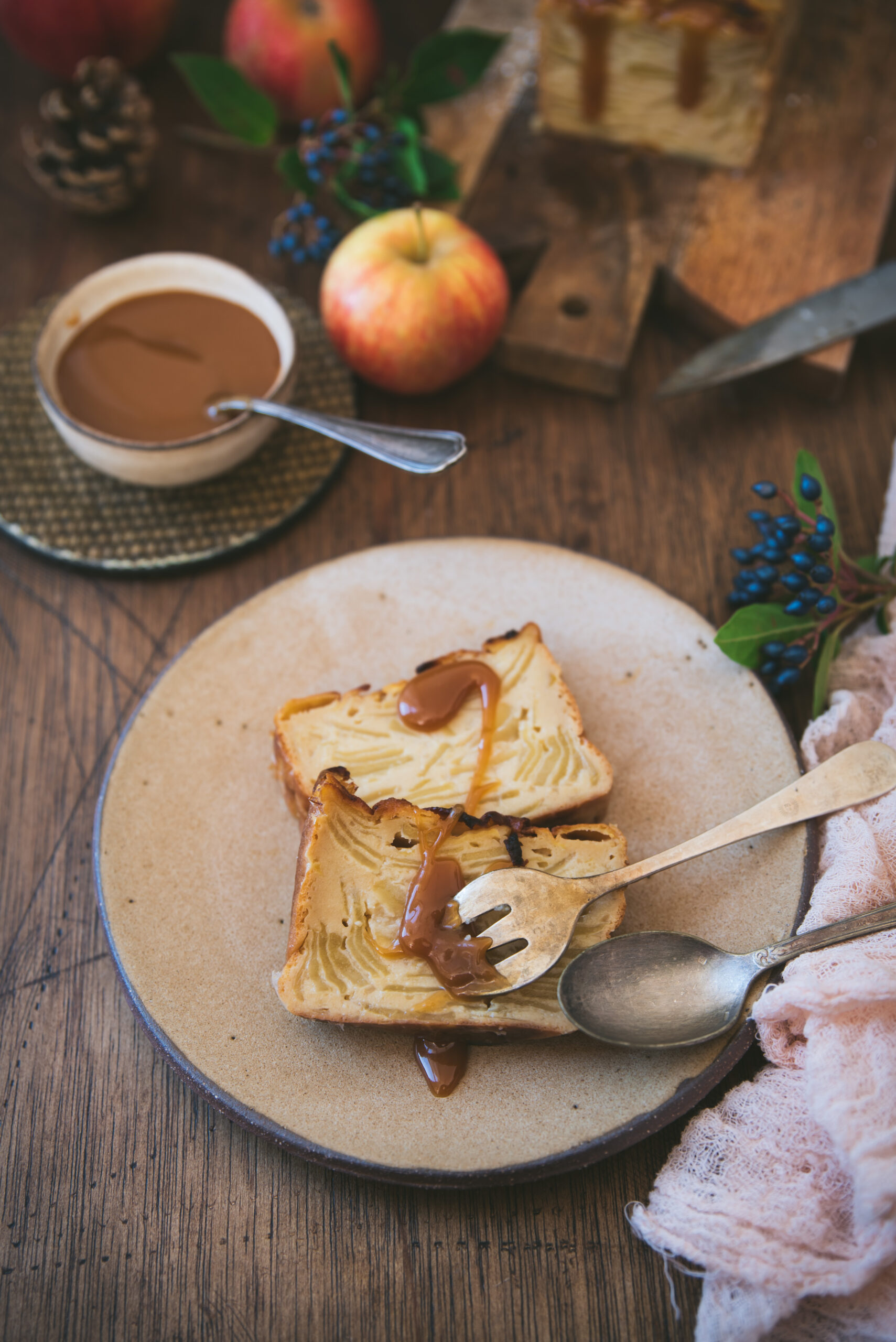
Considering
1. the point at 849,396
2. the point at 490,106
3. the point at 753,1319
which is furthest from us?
the point at 490,106

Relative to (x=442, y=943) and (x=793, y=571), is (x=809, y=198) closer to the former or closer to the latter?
(x=793, y=571)

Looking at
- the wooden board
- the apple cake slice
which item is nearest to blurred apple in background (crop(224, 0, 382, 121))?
the wooden board

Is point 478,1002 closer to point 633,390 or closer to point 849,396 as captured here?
point 633,390

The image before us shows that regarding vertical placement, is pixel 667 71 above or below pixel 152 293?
above

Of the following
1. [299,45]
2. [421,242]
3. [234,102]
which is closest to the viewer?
[421,242]

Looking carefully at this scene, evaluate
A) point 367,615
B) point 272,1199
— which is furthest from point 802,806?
point 272,1199

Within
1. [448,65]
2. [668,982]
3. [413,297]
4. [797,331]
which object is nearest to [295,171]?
[448,65]

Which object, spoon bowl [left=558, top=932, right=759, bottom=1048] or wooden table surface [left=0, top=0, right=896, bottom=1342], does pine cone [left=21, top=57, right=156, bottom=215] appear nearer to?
wooden table surface [left=0, top=0, right=896, bottom=1342]
